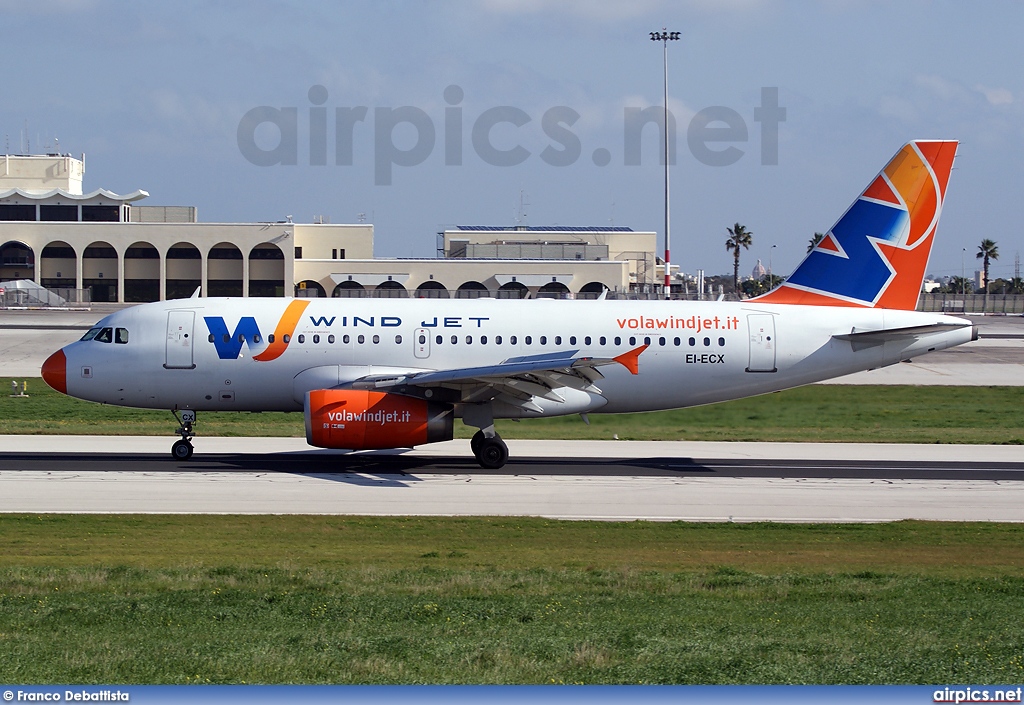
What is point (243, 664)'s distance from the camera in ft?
34.4

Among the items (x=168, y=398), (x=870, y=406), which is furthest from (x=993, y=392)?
(x=168, y=398)

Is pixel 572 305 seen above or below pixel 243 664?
above

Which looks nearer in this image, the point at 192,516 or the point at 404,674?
the point at 404,674

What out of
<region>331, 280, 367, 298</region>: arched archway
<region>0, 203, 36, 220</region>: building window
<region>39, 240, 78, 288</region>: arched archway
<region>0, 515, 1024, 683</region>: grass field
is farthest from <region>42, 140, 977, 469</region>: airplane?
<region>0, 203, 36, 220</region>: building window

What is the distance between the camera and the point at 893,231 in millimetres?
29547

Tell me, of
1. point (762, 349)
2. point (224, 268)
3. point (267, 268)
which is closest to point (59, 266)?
point (224, 268)

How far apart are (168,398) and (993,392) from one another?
111ft

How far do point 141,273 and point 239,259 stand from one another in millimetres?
9566

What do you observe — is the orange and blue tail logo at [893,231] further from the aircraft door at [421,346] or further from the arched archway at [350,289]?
the arched archway at [350,289]

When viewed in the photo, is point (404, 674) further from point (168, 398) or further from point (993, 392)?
point (993, 392)

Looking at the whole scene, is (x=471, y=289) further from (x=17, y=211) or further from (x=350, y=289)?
(x=17, y=211)

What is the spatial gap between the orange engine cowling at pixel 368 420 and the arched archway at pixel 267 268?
76.1 metres

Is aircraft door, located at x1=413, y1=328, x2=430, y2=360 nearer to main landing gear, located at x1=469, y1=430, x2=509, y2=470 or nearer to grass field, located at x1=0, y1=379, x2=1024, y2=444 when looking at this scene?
main landing gear, located at x1=469, y1=430, x2=509, y2=470

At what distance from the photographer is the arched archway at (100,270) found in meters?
101
